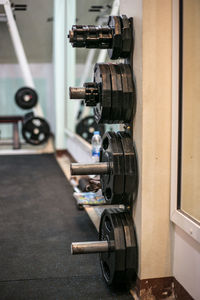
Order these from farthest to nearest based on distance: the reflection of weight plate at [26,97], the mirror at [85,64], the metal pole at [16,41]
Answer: the reflection of weight plate at [26,97]
the metal pole at [16,41]
the mirror at [85,64]

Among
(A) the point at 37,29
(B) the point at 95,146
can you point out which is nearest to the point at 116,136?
(B) the point at 95,146

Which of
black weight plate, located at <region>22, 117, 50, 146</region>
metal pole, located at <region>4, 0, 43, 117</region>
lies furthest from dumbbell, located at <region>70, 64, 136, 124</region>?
black weight plate, located at <region>22, 117, 50, 146</region>

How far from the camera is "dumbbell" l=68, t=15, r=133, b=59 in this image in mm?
1935

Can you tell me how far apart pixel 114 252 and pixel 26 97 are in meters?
4.73

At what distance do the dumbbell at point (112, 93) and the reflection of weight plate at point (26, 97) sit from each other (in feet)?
14.4

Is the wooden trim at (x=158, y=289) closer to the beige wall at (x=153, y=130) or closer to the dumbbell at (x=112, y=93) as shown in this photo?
the beige wall at (x=153, y=130)

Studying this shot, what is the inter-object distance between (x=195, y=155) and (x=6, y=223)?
1811mm

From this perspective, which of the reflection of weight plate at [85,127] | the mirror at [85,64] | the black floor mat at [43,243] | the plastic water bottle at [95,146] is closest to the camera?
the black floor mat at [43,243]

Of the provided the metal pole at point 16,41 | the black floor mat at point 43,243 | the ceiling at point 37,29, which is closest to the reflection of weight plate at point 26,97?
the metal pole at point 16,41

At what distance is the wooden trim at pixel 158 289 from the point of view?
1969mm

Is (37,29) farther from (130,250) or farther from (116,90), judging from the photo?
(130,250)

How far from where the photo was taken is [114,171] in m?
1.94

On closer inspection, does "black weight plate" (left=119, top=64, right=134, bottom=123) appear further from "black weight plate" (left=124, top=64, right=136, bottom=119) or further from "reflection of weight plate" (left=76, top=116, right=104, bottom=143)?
"reflection of weight plate" (left=76, top=116, right=104, bottom=143)

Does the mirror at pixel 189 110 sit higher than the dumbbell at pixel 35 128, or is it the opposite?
the mirror at pixel 189 110
